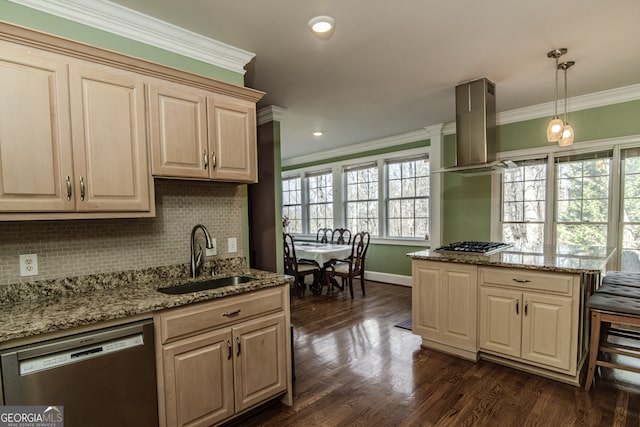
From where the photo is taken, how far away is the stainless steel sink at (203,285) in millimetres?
1988

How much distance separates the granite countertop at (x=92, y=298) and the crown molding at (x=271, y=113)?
7.60 ft

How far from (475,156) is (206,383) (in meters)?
3.00

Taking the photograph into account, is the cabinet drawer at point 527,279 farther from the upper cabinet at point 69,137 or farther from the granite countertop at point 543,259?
the upper cabinet at point 69,137

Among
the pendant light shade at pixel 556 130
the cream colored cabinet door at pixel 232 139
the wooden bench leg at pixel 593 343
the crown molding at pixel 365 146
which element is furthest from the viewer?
the crown molding at pixel 365 146

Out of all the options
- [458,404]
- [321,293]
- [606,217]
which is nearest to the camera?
[458,404]

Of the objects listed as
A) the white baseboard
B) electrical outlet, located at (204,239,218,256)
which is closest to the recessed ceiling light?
Answer: electrical outlet, located at (204,239,218,256)

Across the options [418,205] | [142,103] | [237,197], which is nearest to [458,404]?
[237,197]

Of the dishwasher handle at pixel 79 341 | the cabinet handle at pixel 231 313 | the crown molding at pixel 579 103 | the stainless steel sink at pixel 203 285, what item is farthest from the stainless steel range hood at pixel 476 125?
the dishwasher handle at pixel 79 341

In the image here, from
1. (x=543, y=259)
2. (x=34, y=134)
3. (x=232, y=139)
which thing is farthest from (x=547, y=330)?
(x=34, y=134)

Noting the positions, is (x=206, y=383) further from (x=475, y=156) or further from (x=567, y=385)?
(x=475, y=156)

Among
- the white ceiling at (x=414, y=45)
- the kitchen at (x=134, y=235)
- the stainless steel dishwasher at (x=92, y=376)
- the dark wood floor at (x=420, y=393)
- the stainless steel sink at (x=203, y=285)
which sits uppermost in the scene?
the white ceiling at (x=414, y=45)

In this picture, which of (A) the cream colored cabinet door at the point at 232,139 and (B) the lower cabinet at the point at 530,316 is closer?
(A) the cream colored cabinet door at the point at 232,139

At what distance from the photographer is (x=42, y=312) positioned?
4.79 ft

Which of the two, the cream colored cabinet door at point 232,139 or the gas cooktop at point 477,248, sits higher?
the cream colored cabinet door at point 232,139
